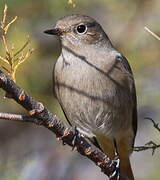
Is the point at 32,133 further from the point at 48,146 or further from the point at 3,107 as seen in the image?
the point at 3,107

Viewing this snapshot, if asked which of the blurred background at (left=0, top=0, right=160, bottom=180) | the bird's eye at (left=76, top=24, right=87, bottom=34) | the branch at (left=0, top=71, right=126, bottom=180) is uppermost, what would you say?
the branch at (left=0, top=71, right=126, bottom=180)

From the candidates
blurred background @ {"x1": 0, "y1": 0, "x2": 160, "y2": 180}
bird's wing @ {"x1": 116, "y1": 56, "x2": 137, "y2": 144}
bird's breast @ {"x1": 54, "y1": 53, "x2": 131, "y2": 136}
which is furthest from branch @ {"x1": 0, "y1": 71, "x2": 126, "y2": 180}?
blurred background @ {"x1": 0, "y1": 0, "x2": 160, "y2": 180}

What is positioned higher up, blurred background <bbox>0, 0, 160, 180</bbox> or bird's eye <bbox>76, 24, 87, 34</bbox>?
bird's eye <bbox>76, 24, 87, 34</bbox>

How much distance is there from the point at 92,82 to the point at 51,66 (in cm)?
172

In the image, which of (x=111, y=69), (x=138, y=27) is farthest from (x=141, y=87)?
(x=111, y=69)

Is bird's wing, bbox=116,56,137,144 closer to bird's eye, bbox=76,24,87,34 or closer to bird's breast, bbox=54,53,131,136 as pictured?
bird's breast, bbox=54,53,131,136

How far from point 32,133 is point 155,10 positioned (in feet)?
6.79

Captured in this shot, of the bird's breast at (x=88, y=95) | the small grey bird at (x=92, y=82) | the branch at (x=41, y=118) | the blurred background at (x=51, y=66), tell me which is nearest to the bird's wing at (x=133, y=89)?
the small grey bird at (x=92, y=82)

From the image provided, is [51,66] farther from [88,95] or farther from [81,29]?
[88,95]

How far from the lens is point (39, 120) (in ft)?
11.2

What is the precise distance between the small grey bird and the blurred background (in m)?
0.67

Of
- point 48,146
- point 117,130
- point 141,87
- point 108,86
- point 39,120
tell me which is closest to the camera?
point 39,120

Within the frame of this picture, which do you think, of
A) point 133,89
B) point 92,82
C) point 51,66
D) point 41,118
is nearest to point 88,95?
point 92,82

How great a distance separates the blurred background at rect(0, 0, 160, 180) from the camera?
6.50 metres
